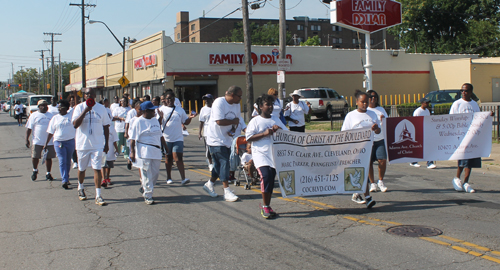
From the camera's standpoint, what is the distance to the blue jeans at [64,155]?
30.7 ft

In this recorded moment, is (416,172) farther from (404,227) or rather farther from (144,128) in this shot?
(144,128)

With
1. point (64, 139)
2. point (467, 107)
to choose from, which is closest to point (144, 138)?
point (64, 139)

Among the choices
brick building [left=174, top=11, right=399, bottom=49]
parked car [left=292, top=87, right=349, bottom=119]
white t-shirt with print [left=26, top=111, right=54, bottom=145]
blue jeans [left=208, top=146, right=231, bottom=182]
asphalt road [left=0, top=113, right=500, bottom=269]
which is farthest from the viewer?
brick building [left=174, top=11, right=399, bottom=49]

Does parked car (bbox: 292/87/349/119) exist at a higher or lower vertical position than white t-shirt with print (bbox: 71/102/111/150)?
higher

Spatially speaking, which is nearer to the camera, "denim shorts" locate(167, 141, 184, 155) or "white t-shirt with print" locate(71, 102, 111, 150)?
"white t-shirt with print" locate(71, 102, 111, 150)

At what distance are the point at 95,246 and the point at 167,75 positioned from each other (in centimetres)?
3134

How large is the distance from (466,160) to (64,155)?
302 inches

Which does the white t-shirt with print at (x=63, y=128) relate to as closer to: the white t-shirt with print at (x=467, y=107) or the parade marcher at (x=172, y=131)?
the parade marcher at (x=172, y=131)

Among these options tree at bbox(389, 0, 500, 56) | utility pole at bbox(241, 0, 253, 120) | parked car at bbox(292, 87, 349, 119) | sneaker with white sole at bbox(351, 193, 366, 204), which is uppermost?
tree at bbox(389, 0, 500, 56)

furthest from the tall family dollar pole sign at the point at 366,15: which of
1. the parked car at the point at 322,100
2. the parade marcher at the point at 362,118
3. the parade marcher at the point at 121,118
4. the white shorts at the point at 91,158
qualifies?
the white shorts at the point at 91,158

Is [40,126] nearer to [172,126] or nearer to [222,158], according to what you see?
[172,126]

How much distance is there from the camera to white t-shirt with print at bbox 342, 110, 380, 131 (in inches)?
281

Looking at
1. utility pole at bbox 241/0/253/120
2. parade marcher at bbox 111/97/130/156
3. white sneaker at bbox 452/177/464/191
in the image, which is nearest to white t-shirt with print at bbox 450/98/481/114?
white sneaker at bbox 452/177/464/191

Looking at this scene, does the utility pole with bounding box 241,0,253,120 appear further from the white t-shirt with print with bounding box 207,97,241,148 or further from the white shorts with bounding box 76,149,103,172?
the white shorts with bounding box 76,149,103,172
